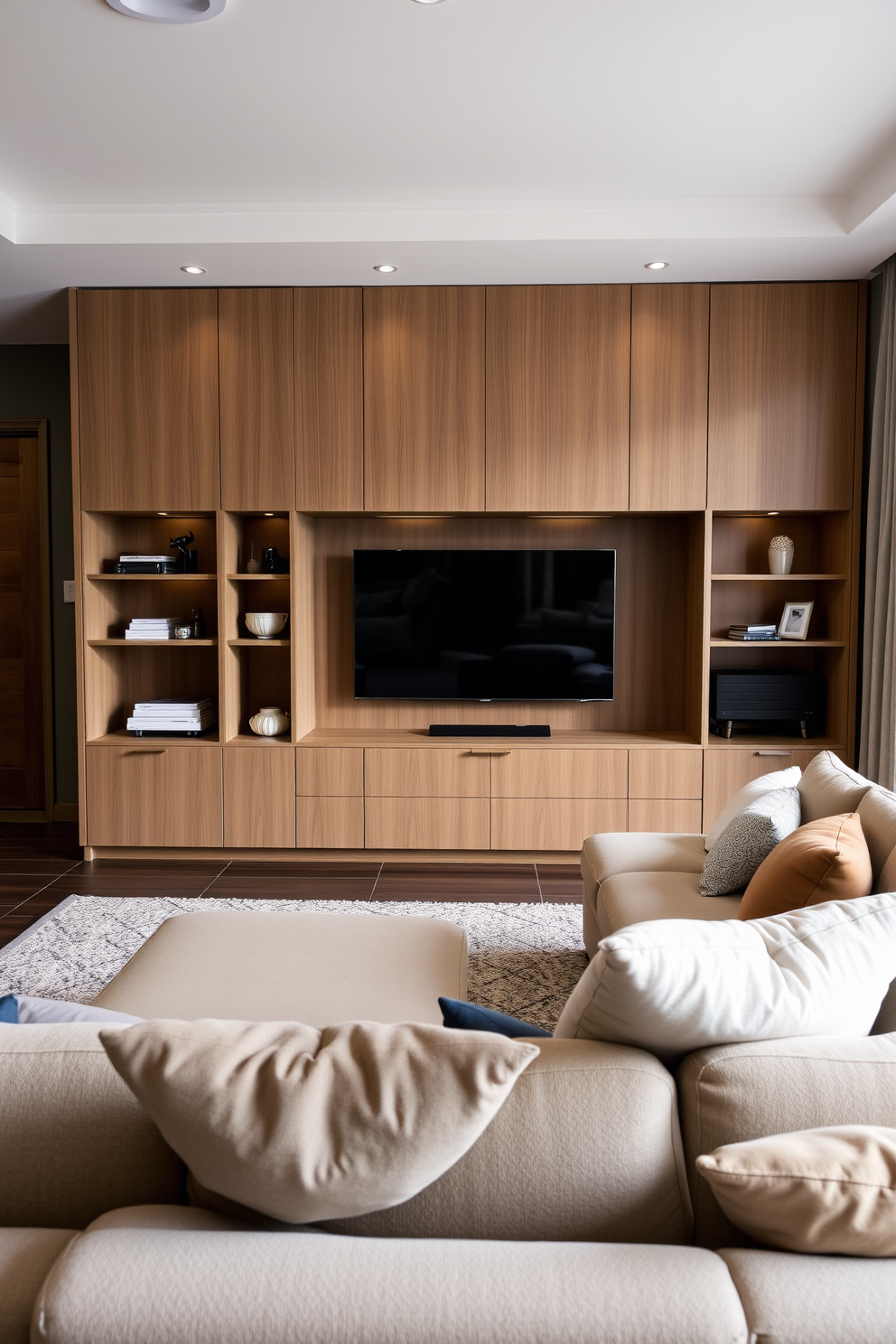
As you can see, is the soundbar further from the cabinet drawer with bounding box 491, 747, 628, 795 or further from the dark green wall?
the dark green wall

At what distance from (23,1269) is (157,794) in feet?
12.0

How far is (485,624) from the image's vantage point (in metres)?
4.66

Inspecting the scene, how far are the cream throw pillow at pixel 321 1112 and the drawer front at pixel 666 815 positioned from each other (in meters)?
3.53

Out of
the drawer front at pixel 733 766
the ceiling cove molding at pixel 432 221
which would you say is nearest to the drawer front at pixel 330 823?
the drawer front at pixel 733 766

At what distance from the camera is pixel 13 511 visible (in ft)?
17.6

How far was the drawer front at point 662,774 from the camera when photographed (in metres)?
4.36

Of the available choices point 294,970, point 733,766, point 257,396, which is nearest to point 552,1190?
point 294,970

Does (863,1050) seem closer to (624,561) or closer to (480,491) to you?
(480,491)

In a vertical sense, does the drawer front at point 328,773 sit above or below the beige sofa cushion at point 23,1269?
below

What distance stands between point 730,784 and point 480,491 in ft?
5.82

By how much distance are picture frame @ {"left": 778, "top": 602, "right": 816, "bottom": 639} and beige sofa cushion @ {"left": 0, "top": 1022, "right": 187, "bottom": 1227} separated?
395 cm

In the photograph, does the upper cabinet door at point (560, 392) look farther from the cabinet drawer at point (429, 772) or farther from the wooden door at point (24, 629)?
the wooden door at point (24, 629)

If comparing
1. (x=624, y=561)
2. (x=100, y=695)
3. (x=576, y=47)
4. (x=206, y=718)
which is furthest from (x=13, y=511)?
(x=576, y=47)

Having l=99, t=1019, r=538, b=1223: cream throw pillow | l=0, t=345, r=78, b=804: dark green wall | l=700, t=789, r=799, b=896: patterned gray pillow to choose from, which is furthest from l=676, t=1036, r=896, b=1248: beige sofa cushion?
l=0, t=345, r=78, b=804: dark green wall
